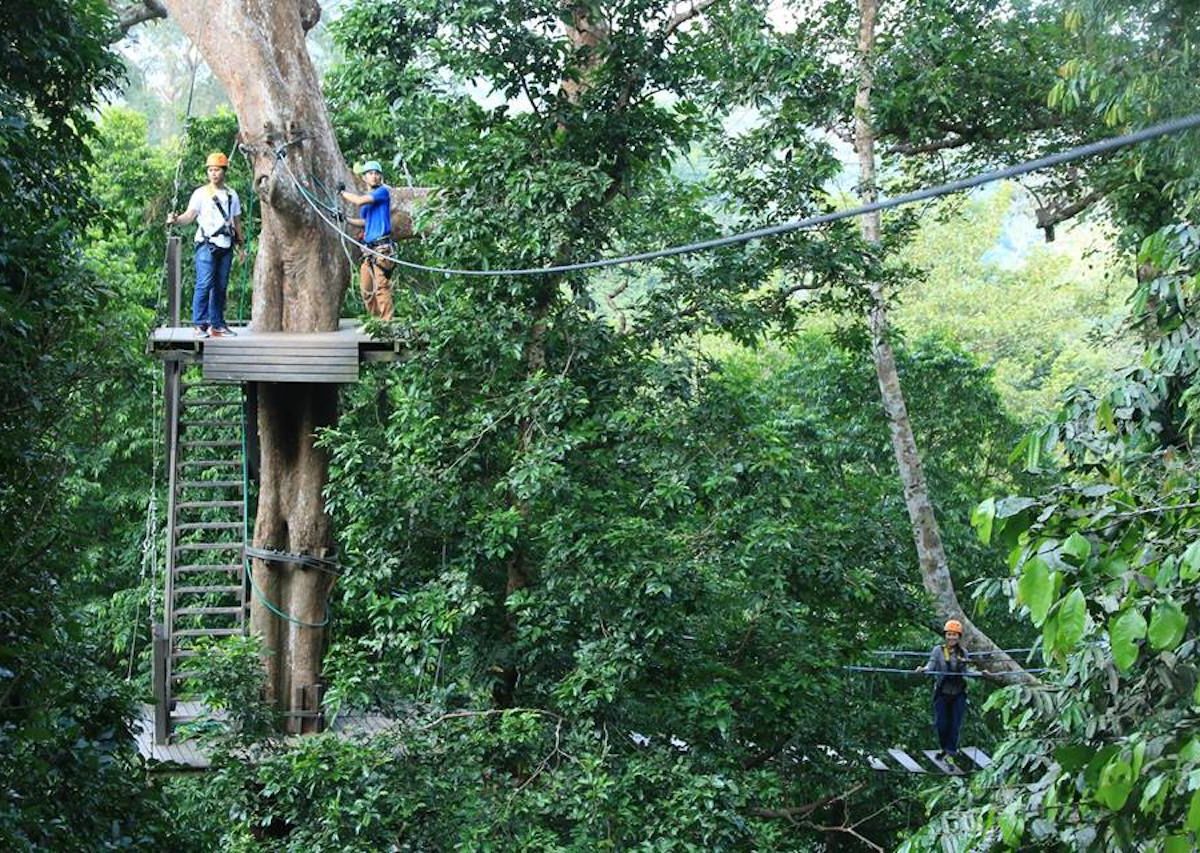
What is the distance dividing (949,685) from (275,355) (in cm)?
465

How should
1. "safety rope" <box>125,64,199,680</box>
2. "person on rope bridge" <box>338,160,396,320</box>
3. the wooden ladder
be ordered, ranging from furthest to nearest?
"safety rope" <box>125,64,199,680</box> → the wooden ladder → "person on rope bridge" <box>338,160,396,320</box>

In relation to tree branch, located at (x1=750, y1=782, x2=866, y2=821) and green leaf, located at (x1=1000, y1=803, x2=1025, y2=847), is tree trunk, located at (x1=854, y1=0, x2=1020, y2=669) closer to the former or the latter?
tree branch, located at (x1=750, y1=782, x2=866, y2=821)

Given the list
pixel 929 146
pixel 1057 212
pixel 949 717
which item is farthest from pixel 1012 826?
pixel 1057 212

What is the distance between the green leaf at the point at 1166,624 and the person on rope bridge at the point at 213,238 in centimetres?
772

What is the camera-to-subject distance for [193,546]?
11.1m

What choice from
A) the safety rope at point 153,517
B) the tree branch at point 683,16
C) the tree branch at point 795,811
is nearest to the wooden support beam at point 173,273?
the safety rope at point 153,517

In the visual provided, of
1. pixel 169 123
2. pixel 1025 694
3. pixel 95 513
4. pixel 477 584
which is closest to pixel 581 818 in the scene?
pixel 477 584

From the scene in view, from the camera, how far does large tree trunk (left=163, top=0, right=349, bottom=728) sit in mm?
11109

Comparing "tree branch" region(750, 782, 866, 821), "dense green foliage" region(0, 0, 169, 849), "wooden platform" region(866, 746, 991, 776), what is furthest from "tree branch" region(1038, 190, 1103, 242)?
"dense green foliage" region(0, 0, 169, 849)

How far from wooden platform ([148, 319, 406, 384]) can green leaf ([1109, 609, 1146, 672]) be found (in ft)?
22.9

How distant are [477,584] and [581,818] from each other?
1.69m

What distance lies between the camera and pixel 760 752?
9.92 meters

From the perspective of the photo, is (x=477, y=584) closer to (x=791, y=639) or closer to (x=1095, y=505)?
(x=791, y=639)

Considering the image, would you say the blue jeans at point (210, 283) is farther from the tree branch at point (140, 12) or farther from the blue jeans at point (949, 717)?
the blue jeans at point (949, 717)
